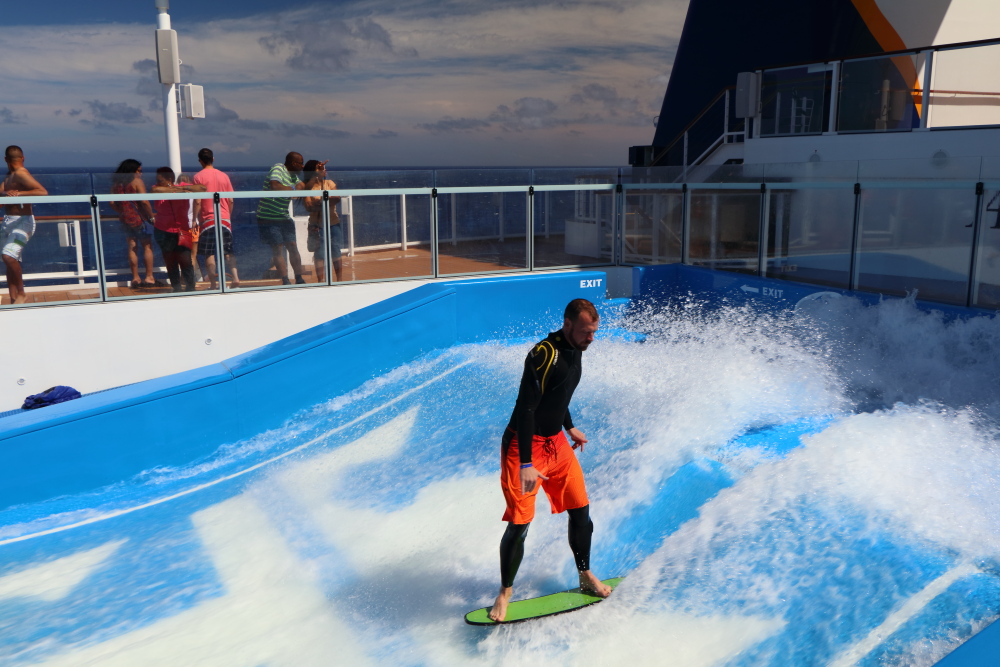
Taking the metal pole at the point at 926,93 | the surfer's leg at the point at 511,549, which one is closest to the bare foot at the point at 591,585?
the surfer's leg at the point at 511,549

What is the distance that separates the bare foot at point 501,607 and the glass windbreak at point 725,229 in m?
7.11

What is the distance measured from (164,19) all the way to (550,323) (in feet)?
20.0

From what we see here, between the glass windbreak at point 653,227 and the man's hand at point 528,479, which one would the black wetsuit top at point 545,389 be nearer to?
the man's hand at point 528,479

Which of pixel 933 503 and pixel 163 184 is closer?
pixel 933 503

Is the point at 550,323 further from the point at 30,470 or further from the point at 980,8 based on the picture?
the point at 980,8

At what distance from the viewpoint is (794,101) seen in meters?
13.4

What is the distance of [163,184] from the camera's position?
9.05m

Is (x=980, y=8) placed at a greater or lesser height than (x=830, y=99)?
greater

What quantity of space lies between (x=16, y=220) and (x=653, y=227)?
7.88 m

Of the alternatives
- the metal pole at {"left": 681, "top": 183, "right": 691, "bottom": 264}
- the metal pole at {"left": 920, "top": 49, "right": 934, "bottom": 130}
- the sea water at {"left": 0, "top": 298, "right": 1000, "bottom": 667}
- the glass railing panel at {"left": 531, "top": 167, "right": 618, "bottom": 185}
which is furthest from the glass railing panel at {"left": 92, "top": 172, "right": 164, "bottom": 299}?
the metal pole at {"left": 920, "top": 49, "right": 934, "bottom": 130}

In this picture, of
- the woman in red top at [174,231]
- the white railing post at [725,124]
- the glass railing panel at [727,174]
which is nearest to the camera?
the woman in red top at [174,231]

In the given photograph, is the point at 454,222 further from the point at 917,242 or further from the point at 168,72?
the point at 917,242

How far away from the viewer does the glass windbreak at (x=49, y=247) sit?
8297mm

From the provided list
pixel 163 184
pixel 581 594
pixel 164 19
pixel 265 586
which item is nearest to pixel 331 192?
pixel 163 184
